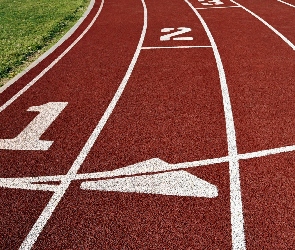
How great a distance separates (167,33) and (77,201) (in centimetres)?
771

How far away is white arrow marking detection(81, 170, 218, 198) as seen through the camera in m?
4.45

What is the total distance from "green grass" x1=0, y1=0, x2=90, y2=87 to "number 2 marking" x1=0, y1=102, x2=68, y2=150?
1.92 meters

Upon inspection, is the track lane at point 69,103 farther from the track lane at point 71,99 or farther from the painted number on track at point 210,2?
the painted number on track at point 210,2

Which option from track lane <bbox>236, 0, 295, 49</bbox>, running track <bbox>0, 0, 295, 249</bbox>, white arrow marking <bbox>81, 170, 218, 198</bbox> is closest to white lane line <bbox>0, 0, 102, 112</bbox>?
running track <bbox>0, 0, 295, 249</bbox>

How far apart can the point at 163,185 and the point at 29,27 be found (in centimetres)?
944

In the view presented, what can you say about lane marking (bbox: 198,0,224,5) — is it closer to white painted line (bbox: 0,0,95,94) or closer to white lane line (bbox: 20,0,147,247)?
white painted line (bbox: 0,0,95,94)

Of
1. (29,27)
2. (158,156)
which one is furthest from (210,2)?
(158,156)

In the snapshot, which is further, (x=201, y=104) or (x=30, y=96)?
(x=30, y=96)

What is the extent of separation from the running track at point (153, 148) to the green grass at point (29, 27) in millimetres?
582

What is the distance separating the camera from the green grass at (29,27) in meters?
9.34

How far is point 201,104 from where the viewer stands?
6.56m

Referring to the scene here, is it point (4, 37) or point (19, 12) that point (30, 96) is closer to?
point (4, 37)

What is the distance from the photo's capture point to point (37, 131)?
19.5ft

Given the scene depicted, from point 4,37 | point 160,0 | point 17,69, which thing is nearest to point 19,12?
point 4,37
